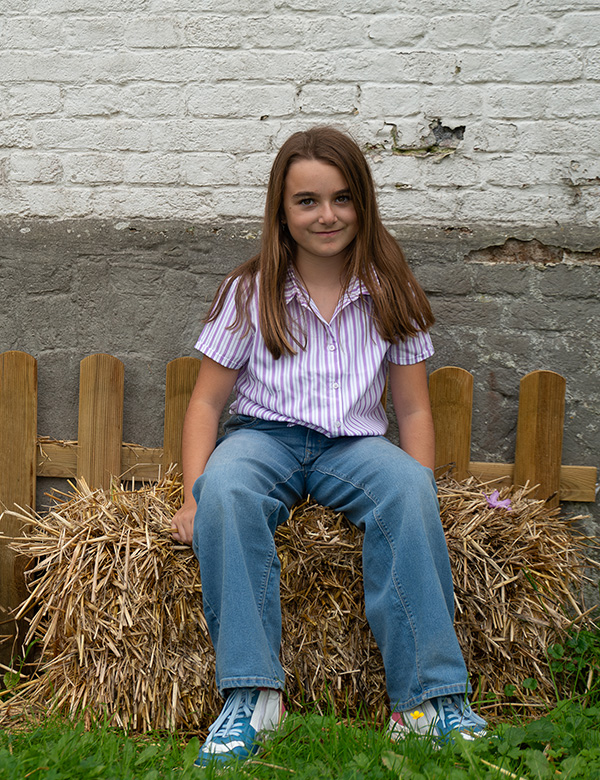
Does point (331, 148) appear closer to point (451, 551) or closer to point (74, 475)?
point (451, 551)

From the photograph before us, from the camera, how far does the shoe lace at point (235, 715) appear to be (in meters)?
1.72

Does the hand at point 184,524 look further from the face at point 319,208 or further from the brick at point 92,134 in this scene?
the brick at point 92,134

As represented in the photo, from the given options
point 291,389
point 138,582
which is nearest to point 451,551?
point 291,389

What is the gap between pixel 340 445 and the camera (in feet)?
7.30

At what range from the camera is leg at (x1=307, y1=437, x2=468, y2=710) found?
1795 millimetres

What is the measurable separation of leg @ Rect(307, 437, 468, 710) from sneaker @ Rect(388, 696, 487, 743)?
3cm

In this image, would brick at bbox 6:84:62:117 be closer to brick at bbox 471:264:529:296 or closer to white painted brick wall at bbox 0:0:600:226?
white painted brick wall at bbox 0:0:600:226

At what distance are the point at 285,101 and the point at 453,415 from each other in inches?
52.7

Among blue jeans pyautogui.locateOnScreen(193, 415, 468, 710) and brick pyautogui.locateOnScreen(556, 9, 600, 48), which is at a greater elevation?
brick pyautogui.locateOnScreen(556, 9, 600, 48)

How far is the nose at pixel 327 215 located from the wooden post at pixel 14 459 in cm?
130

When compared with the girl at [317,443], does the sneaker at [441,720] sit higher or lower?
lower

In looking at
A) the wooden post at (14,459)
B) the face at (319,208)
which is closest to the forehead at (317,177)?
the face at (319,208)

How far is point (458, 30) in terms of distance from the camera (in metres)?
2.57

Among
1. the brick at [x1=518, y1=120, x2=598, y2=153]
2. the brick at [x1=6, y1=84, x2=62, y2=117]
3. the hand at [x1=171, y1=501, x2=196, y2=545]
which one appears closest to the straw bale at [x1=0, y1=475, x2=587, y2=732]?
the hand at [x1=171, y1=501, x2=196, y2=545]
